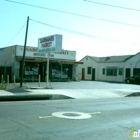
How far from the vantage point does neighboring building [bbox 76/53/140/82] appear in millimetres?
44156

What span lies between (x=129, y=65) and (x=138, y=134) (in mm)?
38864

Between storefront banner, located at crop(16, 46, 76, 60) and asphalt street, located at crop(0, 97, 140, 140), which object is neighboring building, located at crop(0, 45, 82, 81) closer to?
storefront banner, located at crop(16, 46, 76, 60)

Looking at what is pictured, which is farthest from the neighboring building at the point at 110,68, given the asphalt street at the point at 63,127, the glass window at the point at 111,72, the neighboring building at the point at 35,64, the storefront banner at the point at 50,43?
the asphalt street at the point at 63,127

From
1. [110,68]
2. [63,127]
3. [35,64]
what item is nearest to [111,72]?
[110,68]

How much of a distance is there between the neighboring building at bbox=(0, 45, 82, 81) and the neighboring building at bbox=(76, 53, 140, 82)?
6810 millimetres

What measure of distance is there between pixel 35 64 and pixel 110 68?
18443 millimetres

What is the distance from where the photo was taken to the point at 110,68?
154ft

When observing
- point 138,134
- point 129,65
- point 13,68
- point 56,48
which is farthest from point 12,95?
point 129,65

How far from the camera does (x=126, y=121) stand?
8.46 m

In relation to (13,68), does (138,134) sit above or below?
below

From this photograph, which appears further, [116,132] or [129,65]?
[129,65]

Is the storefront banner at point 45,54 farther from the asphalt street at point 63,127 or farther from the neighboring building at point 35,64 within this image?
the asphalt street at point 63,127

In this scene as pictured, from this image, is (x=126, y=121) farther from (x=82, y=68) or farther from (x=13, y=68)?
(x=82, y=68)

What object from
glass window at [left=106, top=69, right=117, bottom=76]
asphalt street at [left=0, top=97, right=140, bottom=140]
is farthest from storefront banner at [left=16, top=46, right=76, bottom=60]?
asphalt street at [left=0, top=97, right=140, bottom=140]
